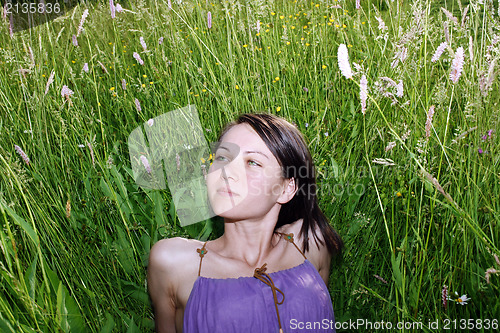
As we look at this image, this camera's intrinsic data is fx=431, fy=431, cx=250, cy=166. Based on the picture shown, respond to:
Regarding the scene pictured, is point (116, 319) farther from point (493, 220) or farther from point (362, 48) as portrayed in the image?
point (362, 48)

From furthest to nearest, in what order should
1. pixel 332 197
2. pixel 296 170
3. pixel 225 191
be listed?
pixel 332 197 < pixel 296 170 < pixel 225 191

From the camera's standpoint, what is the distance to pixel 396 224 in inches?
54.6

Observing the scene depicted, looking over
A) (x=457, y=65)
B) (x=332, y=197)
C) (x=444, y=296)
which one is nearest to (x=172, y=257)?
(x=332, y=197)

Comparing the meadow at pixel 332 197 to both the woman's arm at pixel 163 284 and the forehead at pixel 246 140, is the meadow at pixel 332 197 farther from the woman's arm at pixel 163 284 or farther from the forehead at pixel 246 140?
the forehead at pixel 246 140

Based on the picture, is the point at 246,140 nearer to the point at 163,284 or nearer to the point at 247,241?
the point at 247,241

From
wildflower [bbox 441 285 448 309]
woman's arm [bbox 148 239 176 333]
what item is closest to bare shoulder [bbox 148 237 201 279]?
woman's arm [bbox 148 239 176 333]

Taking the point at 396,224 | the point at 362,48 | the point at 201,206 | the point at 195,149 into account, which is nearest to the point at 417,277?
the point at 396,224

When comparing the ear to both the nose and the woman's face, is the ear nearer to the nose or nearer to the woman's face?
the woman's face

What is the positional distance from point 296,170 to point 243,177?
21 cm

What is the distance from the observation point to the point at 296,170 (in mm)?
1302

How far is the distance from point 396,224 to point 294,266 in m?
0.38

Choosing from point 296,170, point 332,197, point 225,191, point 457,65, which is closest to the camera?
point 457,65

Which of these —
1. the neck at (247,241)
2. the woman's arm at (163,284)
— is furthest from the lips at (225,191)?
the woman's arm at (163,284)

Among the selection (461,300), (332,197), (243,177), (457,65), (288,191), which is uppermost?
(457,65)
